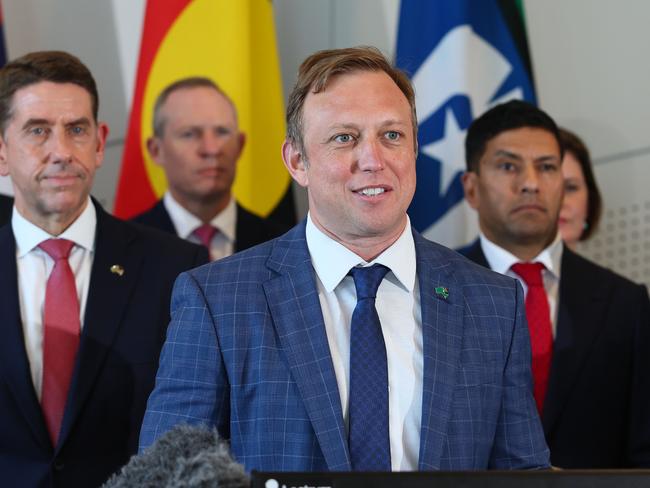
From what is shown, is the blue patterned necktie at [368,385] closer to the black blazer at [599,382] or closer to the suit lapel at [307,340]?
the suit lapel at [307,340]

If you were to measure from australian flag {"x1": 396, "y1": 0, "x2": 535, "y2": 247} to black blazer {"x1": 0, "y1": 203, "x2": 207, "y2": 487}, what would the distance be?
1.51 m

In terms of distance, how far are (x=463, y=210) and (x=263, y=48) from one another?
1.03 meters

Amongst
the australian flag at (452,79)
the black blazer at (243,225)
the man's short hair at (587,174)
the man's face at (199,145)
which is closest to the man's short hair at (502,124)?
the australian flag at (452,79)

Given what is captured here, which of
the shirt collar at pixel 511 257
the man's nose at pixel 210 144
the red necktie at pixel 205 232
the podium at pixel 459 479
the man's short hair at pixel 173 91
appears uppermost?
the man's short hair at pixel 173 91

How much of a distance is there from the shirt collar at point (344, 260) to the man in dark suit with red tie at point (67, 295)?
0.86m

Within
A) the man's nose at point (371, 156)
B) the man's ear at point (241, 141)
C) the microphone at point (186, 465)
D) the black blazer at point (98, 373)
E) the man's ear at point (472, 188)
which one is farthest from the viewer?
the man's ear at point (241, 141)

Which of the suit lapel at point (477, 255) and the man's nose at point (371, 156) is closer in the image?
the man's nose at point (371, 156)

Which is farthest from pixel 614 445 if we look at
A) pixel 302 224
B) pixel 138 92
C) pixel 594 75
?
pixel 138 92

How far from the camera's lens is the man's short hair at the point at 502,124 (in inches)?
154

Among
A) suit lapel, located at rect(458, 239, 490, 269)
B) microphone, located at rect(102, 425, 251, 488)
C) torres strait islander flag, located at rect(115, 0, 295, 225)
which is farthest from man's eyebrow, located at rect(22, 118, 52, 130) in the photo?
microphone, located at rect(102, 425, 251, 488)

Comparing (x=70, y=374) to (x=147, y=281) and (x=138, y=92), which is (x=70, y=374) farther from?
(x=138, y=92)

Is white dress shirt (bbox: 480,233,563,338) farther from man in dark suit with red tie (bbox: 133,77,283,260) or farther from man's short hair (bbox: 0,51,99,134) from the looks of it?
man's short hair (bbox: 0,51,99,134)

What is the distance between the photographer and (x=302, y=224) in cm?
246

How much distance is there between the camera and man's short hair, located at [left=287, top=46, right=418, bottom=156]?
7.79 feet
